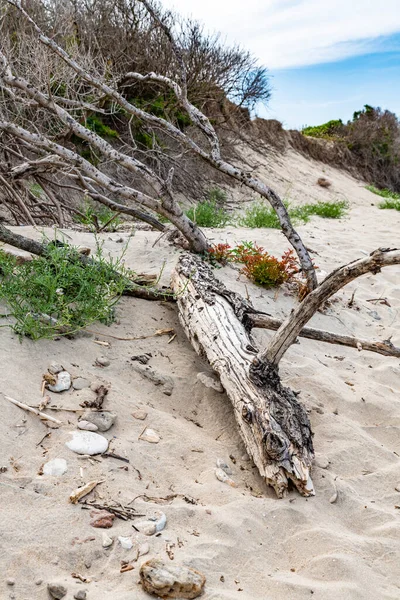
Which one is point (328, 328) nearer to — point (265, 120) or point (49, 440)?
point (49, 440)

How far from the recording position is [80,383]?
3039 millimetres

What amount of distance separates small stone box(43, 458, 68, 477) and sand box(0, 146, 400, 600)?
31mm

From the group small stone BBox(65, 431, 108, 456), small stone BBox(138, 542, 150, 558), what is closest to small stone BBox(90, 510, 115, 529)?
small stone BBox(138, 542, 150, 558)

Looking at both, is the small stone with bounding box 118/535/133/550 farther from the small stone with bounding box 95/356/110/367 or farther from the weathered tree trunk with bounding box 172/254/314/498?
the small stone with bounding box 95/356/110/367

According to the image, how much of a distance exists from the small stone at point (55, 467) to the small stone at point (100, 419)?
1.04 ft

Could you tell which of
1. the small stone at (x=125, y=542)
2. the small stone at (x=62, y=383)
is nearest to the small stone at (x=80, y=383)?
the small stone at (x=62, y=383)

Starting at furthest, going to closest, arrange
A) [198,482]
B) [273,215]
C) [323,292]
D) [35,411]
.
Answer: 1. [273,215]
2. [323,292]
3. [35,411]
4. [198,482]

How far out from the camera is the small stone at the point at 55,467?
239 centimetres

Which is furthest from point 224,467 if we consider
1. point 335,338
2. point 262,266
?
point 262,266

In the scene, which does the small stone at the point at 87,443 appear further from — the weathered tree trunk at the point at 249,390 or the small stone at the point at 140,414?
the weathered tree trunk at the point at 249,390

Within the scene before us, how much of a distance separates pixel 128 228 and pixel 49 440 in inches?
169

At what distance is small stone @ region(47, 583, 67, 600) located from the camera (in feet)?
6.00

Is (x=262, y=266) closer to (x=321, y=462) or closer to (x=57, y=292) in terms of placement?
(x=57, y=292)

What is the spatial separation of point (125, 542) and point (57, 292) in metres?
1.78
